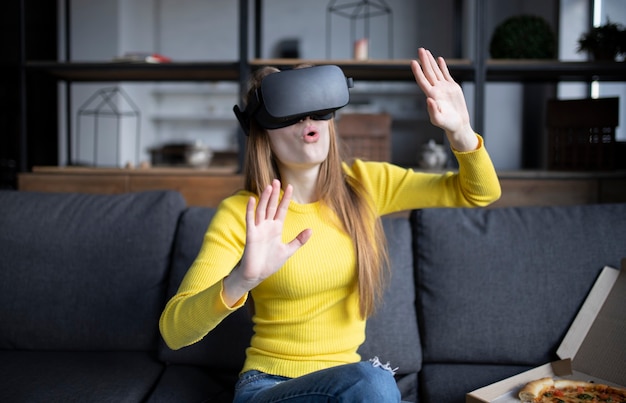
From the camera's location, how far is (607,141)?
8.04 ft

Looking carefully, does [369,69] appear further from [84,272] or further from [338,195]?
[84,272]

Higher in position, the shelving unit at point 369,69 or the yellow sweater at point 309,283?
the shelving unit at point 369,69

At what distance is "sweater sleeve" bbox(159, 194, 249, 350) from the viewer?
106cm

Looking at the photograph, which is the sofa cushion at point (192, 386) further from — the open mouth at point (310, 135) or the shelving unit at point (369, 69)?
the shelving unit at point (369, 69)

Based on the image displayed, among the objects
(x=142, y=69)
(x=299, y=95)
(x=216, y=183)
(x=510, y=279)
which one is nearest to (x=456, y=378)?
(x=510, y=279)

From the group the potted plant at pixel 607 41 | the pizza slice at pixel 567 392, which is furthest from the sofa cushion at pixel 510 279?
the potted plant at pixel 607 41

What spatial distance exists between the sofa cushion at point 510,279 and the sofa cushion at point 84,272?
82cm

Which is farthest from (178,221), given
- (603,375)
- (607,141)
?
(607,141)

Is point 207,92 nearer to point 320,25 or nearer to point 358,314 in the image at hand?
point 320,25

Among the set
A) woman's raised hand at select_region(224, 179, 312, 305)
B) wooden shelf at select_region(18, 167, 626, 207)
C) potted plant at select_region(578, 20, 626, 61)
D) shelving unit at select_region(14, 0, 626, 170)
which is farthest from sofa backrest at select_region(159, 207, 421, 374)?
potted plant at select_region(578, 20, 626, 61)

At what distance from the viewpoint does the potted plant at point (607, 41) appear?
8.05ft

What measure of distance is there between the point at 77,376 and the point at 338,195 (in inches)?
33.1

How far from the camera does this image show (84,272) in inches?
67.4

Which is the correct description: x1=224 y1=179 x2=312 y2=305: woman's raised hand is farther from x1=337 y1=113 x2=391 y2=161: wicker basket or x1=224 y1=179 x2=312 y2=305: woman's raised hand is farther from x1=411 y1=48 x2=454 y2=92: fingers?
x1=337 y1=113 x2=391 y2=161: wicker basket
